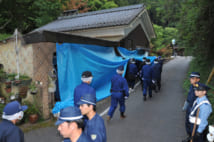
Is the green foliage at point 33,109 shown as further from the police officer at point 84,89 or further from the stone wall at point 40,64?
the police officer at point 84,89

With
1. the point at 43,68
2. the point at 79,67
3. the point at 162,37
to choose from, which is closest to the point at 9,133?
the point at 43,68

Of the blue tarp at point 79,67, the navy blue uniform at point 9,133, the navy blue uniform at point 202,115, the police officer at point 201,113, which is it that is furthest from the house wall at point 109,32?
the navy blue uniform at point 9,133

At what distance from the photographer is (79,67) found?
5887 millimetres

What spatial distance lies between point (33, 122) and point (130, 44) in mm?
10099

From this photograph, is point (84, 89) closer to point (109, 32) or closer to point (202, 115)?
point (202, 115)

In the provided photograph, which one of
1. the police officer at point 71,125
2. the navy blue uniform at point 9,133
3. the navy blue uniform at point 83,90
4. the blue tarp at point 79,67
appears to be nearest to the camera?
the police officer at point 71,125

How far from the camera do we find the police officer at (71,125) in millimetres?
1562

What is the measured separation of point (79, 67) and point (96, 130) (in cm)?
418

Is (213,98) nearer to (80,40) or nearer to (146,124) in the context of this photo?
(146,124)

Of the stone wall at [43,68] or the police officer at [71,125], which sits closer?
the police officer at [71,125]

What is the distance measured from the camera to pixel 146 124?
4801 mm

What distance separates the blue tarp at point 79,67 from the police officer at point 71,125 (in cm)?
364

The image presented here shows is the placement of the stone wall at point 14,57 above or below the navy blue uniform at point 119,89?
above

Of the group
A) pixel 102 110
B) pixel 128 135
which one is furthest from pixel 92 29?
pixel 128 135
